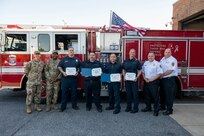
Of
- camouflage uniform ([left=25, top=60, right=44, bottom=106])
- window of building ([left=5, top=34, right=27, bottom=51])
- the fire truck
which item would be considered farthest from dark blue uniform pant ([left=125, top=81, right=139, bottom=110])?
window of building ([left=5, top=34, right=27, bottom=51])

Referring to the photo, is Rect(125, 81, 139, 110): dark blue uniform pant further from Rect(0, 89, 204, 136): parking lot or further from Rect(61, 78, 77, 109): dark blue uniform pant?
Rect(61, 78, 77, 109): dark blue uniform pant

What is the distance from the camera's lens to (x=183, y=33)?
24.6 feet

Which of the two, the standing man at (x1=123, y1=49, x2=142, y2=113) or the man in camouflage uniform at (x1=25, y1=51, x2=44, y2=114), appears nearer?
the man in camouflage uniform at (x1=25, y1=51, x2=44, y2=114)

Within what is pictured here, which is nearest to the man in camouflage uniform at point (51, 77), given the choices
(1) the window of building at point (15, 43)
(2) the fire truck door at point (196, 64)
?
(1) the window of building at point (15, 43)

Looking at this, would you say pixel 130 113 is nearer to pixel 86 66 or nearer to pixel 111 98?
pixel 111 98

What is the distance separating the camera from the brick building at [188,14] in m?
12.9

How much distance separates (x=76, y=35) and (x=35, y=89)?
2.24 metres

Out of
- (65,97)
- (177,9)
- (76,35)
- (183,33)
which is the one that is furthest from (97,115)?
(177,9)

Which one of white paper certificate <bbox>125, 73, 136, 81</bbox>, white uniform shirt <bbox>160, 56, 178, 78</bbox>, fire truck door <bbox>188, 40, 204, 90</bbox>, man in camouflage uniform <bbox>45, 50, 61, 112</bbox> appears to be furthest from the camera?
fire truck door <bbox>188, 40, 204, 90</bbox>

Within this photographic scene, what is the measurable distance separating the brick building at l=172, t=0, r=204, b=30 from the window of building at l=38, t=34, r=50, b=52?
8.86 metres

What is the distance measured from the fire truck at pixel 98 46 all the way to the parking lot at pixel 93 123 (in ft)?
3.52

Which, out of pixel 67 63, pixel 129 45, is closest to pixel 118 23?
pixel 129 45

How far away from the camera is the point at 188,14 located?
1402 cm

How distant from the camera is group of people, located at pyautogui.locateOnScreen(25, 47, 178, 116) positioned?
634 centimetres
